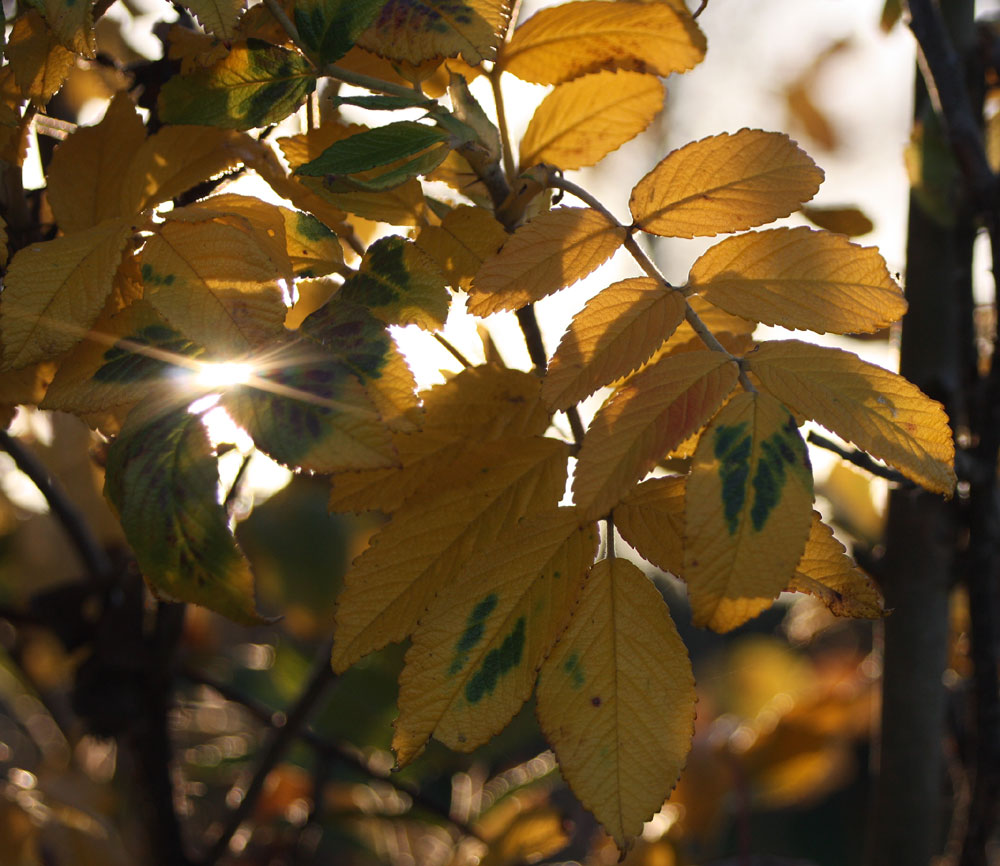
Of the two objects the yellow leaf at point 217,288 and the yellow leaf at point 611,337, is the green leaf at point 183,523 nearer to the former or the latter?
the yellow leaf at point 217,288

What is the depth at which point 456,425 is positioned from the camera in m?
0.49

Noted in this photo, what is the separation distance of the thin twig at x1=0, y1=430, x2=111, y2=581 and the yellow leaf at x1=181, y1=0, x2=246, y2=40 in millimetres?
375

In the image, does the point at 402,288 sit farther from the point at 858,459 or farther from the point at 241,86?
the point at 858,459

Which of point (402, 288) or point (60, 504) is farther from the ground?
point (402, 288)

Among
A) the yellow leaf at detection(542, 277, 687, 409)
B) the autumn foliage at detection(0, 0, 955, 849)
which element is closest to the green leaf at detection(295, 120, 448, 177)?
the autumn foliage at detection(0, 0, 955, 849)

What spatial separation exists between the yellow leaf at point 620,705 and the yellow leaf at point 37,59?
1.20 feet

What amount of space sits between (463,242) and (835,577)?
0.82 ft

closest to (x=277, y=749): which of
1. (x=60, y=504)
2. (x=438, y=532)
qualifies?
(x=60, y=504)

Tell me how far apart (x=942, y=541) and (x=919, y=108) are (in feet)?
1.30

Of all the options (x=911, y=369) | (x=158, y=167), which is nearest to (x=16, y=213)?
(x=158, y=167)

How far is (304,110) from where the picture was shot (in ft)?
1.76

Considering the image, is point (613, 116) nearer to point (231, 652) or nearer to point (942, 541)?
point (942, 541)

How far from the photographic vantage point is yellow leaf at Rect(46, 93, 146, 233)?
1.67 feet

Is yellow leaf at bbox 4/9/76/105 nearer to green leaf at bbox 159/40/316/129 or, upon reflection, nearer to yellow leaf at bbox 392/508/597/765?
green leaf at bbox 159/40/316/129
